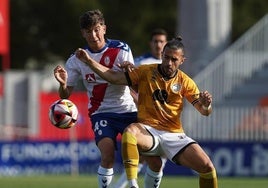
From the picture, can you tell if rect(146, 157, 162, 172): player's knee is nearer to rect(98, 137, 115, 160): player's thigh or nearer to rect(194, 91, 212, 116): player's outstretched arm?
rect(98, 137, 115, 160): player's thigh

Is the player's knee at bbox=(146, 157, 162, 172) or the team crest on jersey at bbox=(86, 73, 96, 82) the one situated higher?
the team crest on jersey at bbox=(86, 73, 96, 82)

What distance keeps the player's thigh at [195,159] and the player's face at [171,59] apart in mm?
881

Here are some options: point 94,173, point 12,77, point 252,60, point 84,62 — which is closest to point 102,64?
point 84,62

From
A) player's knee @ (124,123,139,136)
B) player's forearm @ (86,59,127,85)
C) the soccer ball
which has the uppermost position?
player's forearm @ (86,59,127,85)

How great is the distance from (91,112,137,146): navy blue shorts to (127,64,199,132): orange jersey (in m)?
0.52

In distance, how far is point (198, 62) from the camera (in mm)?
31656

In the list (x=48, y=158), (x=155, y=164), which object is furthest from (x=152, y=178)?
(x=48, y=158)

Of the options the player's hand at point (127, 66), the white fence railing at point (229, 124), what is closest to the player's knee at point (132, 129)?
the player's hand at point (127, 66)

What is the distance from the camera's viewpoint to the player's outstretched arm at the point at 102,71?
40.7 feet

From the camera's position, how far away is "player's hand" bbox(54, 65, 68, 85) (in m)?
12.5

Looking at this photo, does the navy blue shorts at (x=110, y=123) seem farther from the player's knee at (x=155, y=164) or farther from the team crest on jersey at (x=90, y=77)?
the player's knee at (x=155, y=164)

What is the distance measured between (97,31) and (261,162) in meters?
13.4

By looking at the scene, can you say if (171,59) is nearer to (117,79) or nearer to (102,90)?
(117,79)

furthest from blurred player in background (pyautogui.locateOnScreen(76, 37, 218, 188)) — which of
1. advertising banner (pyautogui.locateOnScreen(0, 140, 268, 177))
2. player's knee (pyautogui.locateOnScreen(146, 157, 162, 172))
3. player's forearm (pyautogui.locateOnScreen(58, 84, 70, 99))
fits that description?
advertising banner (pyautogui.locateOnScreen(0, 140, 268, 177))
